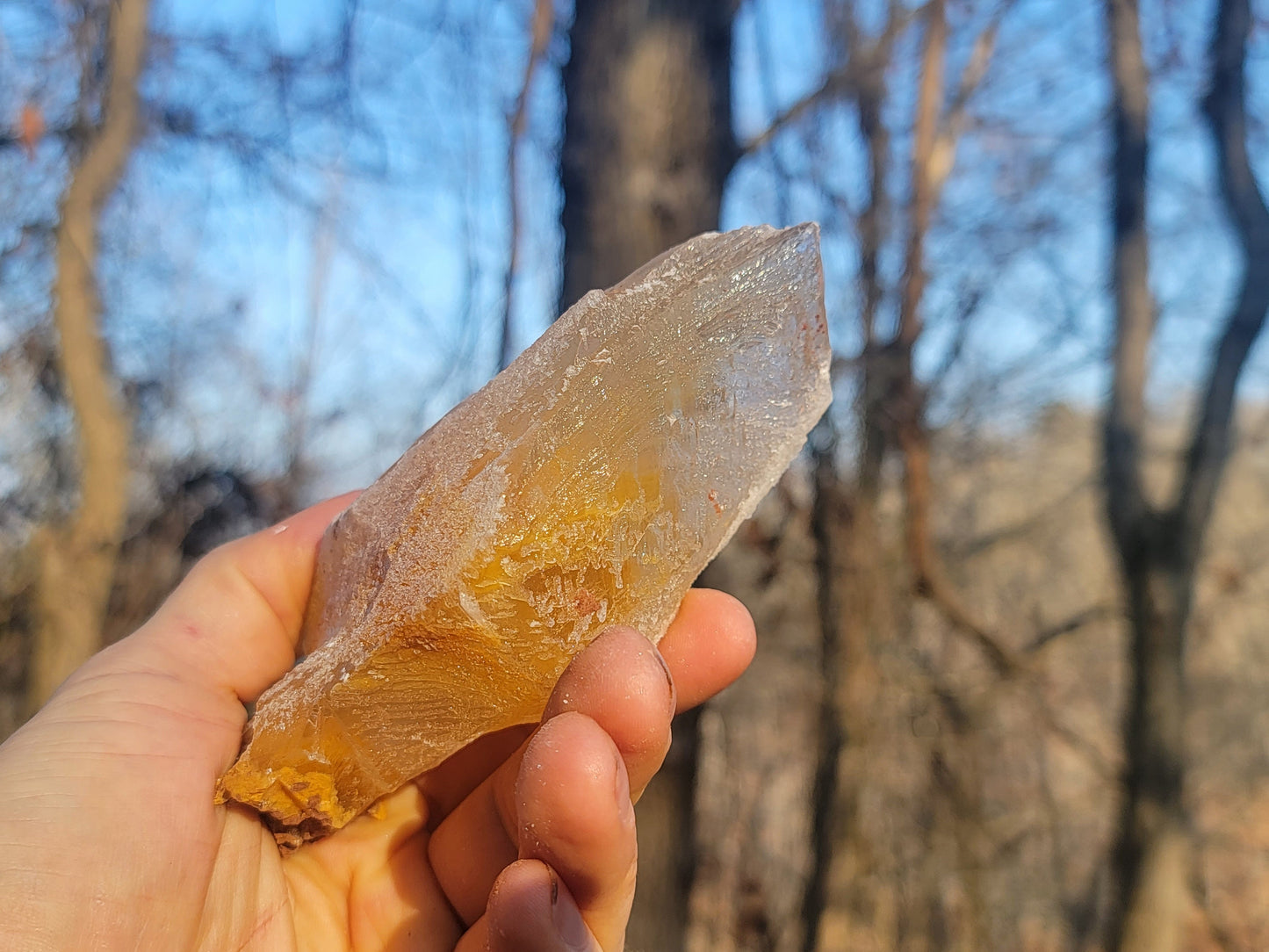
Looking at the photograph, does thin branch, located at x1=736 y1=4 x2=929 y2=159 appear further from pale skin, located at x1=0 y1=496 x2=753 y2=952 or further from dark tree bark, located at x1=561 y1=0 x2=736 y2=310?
pale skin, located at x1=0 y1=496 x2=753 y2=952

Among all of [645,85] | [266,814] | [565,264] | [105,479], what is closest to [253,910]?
[266,814]

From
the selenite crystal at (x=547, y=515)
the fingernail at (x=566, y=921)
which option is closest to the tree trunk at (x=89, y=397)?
the selenite crystal at (x=547, y=515)

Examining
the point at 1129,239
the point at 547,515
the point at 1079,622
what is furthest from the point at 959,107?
the point at 547,515

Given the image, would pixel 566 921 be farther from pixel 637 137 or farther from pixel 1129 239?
pixel 1129 239

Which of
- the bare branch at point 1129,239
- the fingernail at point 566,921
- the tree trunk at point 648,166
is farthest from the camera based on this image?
the bare branch at point 1129,239

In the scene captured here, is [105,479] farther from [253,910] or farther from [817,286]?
[817,286]

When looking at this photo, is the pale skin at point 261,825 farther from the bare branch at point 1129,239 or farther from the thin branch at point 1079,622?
the thin branch at point 1079,622
